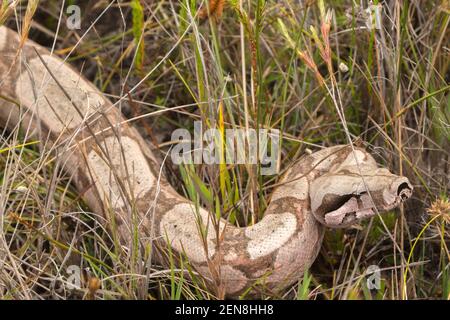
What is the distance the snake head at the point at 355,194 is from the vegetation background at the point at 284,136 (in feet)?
0.64

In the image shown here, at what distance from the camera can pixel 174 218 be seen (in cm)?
406

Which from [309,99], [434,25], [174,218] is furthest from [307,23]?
[174,218]

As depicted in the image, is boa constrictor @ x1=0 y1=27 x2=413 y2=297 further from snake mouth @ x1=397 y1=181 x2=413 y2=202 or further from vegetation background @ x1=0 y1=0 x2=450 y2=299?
vegetation background @ x1=0 y1=0 x2=450 y2=299

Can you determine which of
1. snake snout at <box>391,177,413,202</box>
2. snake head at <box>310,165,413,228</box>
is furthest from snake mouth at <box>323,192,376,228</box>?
snake snout at <box>391,177,413,202</box>

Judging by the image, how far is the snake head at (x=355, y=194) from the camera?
3596mm

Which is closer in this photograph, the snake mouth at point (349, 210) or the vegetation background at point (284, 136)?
the vegetation background at point (284, 136)

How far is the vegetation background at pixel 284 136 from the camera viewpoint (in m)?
3.62

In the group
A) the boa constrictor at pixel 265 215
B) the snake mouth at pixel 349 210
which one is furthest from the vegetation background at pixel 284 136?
the snake mouth at pixel 349 210

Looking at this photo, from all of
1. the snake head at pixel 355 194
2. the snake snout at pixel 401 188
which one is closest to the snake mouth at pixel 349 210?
the snake head at pixel 355 194

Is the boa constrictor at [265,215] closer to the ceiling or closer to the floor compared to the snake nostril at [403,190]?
closer to the floor

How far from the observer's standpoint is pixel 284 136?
14.5 feet

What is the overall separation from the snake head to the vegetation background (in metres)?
0.20

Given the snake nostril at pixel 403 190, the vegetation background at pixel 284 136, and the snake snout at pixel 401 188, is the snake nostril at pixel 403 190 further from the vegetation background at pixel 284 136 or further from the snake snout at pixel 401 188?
the vegetation background at pixel 284 136
